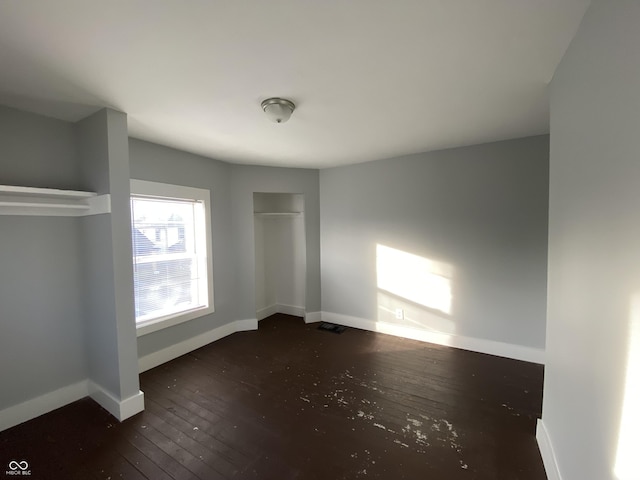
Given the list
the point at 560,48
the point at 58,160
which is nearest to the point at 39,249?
the point at 58,160

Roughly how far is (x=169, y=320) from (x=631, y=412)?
3370 mm

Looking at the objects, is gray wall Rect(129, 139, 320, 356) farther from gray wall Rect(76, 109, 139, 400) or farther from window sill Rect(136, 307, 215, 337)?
gray wall Rect(76, 109, 139, 400)

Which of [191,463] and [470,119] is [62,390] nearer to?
[191,463]

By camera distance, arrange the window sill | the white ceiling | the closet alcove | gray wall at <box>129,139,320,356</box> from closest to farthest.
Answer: the white ceiling, the window sill, gray wall at <box>129,139,320,356</box>, the closet alcove

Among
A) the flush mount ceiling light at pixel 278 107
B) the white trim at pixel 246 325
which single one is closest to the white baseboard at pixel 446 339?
the white trim at pixel 246 325

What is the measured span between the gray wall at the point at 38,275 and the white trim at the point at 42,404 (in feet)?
0.13

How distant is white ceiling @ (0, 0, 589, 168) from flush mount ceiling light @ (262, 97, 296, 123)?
6cm

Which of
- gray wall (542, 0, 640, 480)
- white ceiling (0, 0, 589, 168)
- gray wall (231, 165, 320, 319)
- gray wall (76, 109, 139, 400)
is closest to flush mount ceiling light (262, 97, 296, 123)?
white ceiling (0, 0, 589, 168)

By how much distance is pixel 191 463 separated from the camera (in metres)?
1.62

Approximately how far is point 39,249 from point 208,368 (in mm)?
1790

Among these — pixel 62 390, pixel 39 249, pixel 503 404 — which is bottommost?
pixel 503 404

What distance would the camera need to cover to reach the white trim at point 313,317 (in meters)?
4.05

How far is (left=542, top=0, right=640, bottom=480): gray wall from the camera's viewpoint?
2.66ft

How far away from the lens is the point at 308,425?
1930 mm
